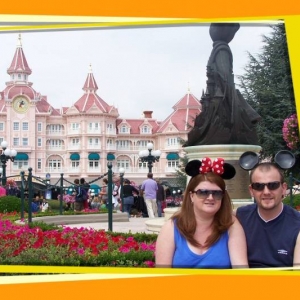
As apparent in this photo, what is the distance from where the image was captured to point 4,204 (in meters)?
11.6

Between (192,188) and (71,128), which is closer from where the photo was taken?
(192,188)

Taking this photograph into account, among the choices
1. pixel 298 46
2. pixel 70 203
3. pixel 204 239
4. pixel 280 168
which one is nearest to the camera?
pixel 204 239

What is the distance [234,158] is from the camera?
24.2ft

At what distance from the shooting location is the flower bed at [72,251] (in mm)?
4367

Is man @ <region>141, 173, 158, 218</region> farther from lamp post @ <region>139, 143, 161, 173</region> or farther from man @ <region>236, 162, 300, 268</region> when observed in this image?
man @ <region>236, 162, 300, 268</region>

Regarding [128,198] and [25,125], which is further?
[25,125]

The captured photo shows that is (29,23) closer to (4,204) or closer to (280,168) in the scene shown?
(280,168)

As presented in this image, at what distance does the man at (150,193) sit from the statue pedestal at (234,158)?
291 cm

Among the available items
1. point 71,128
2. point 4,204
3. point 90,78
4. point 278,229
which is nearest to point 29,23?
point 90,78

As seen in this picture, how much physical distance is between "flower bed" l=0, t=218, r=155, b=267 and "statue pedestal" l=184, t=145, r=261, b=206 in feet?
7.26

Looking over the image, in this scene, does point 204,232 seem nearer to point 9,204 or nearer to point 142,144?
point 9,204

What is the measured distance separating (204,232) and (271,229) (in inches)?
15.2

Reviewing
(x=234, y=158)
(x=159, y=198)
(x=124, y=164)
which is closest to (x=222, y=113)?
(x=234, y=158)

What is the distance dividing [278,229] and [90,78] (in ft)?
10.0
